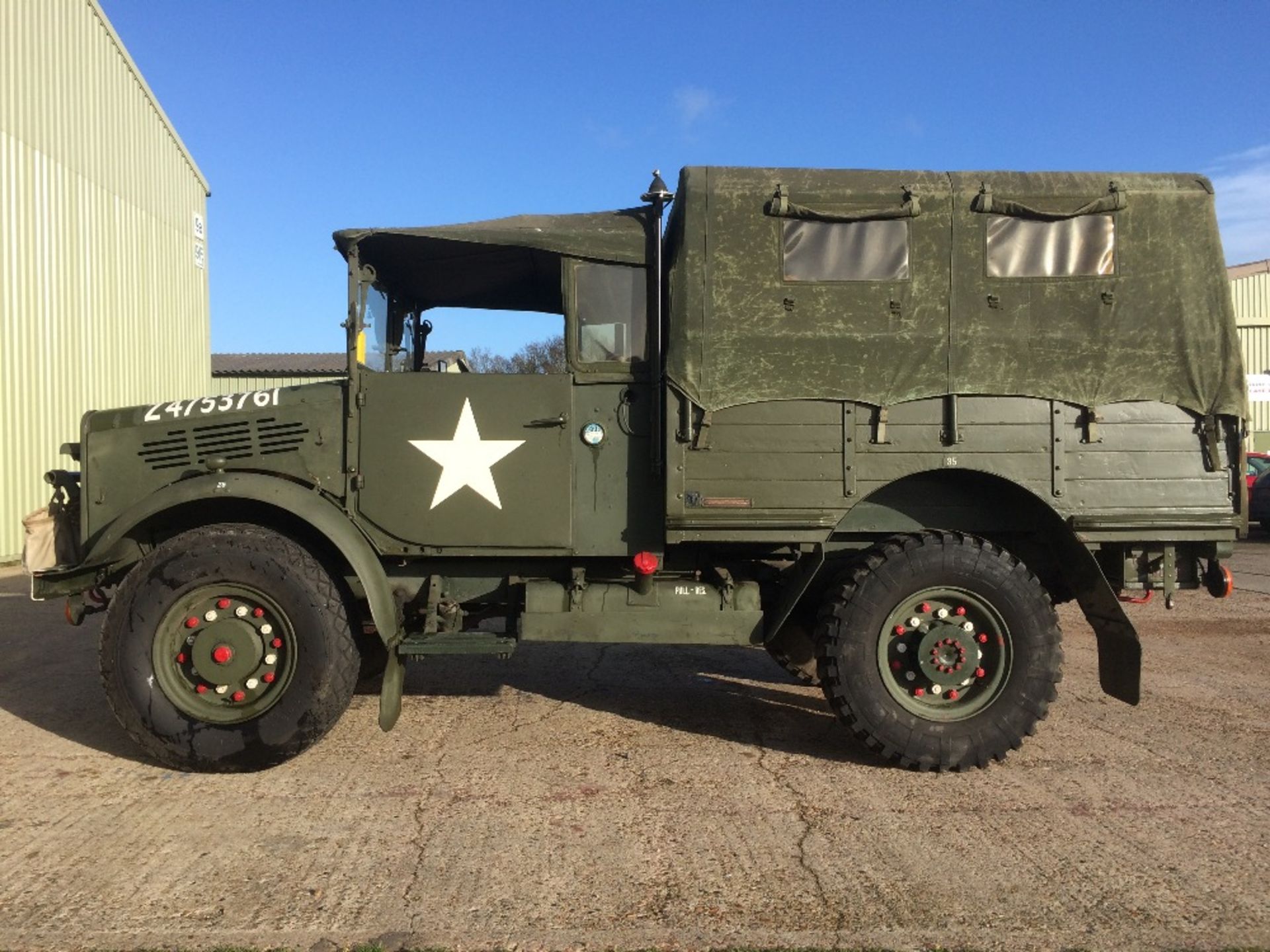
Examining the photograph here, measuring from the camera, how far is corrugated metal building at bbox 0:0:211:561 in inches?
458

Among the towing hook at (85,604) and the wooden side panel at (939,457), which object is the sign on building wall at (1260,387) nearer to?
the wooden side panel at (939,457)

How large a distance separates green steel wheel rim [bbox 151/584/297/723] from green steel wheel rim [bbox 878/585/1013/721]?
2.98 meters

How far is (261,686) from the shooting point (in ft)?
14.1

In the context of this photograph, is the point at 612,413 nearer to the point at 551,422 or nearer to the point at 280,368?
the point at 551,422

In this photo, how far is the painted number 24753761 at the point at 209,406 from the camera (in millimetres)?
4621

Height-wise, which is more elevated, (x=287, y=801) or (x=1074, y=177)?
(x=1074, y=177)

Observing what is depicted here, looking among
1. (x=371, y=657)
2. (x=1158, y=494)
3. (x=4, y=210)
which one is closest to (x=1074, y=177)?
(x=1158, y=494)

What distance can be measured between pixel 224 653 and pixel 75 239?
11313mm

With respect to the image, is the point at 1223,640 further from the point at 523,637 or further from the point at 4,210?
the point at 4,210

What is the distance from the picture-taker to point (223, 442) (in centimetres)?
460

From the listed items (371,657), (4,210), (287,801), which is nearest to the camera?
(287,801)

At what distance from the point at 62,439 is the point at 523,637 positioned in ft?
36.5

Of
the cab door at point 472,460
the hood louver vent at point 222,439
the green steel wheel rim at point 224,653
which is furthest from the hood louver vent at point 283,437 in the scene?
the green steel wheel rim at point 224,653

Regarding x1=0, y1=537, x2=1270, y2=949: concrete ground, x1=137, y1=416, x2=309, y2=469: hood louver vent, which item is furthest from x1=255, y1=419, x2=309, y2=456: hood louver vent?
x1=0, y1=537, x2=1270, y2=949: concrete ground
